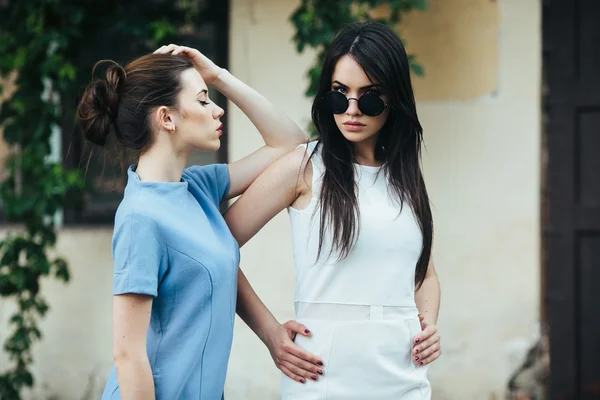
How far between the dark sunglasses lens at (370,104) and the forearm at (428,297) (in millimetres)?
573

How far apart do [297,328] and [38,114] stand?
278 cm

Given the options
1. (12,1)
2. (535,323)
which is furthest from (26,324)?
(535,323)

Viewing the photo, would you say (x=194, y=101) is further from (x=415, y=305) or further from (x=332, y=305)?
(x=415, y=305)

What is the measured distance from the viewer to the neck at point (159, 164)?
6.61ft

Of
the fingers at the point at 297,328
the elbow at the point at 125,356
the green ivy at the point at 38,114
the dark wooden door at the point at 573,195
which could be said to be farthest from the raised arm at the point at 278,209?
the dark wooden door at the point at 573,195

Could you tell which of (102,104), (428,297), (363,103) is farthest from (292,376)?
(102,104)

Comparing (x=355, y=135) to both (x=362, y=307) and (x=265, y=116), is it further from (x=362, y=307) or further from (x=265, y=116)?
(x=362, y=307)

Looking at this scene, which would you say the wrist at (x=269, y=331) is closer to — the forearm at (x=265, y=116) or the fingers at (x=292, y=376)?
the fingers at (x=292, y=376)

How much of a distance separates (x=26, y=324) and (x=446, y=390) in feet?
7.61

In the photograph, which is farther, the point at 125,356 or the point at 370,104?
the point at 370,104

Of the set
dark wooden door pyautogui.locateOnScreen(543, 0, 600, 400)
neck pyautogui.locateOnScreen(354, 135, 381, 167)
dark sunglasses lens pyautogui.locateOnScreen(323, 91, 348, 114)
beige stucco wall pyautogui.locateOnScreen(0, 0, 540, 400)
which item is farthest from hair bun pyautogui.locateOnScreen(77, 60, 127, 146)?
dark wooden door pyautogui.locateOnScreen(543, 0, 600, 400)

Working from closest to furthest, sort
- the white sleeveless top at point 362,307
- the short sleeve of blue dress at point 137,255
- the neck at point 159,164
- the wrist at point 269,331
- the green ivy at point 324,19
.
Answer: the short sleeve of blue dress at point 137,255 < the neck at point 159,164 < the white sleeveless top at point 362,307 < the wrist at point 269,331 < the green ivy at point 324,19

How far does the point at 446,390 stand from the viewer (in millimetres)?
4414

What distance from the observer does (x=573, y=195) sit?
4.44m
